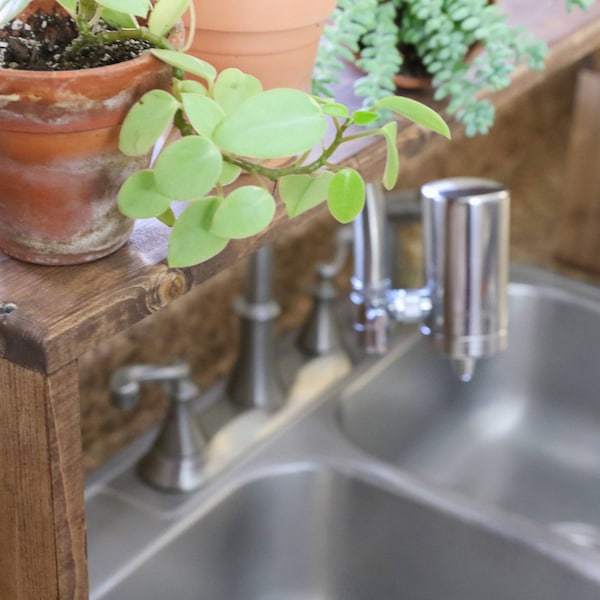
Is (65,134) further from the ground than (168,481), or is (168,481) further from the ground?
(65,134)

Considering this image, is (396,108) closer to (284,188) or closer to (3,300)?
(284,188)

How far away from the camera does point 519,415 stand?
4.21 ft

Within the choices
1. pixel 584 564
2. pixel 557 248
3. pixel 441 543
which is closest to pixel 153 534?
pixel 441 543

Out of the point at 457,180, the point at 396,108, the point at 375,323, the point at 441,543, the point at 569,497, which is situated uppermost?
the point at 396,108

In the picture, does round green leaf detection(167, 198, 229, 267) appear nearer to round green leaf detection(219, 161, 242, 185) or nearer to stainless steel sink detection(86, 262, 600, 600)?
round green leaf detection(219, 161, 242, 185)

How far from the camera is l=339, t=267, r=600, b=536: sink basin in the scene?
1.19m

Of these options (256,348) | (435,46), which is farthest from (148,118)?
(256,348)

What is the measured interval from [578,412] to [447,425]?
0.17m

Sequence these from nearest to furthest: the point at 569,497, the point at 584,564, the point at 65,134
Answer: the point at 65,134 → the point at 584,564 → the point at 569,497

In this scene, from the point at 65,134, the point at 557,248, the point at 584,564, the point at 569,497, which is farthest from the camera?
the point at 557,248

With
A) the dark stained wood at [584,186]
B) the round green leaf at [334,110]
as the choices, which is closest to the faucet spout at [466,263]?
the round green leaf at [334,110]

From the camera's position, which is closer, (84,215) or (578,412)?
(84,215)

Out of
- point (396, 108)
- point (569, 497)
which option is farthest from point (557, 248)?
point (396, 108)

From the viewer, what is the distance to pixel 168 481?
924mm
